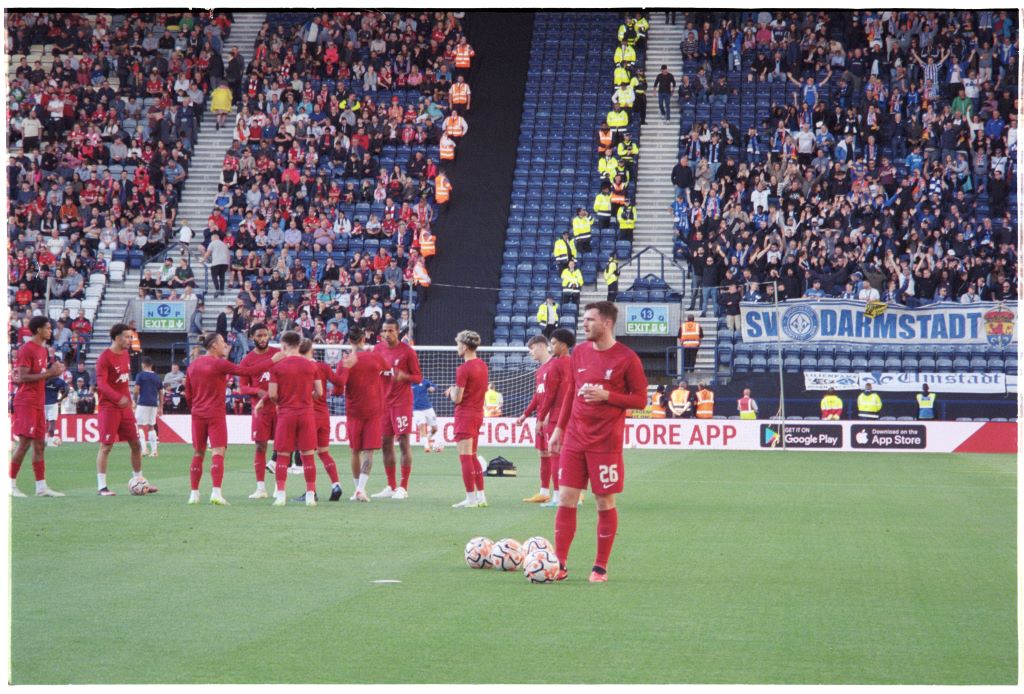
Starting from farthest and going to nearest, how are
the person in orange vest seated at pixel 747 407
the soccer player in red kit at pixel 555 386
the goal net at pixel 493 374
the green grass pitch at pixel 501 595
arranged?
the goal net at pixel 493 374 → the person in orange vest seated at pixel 747 407 → the soccer player in red kit at pixel 555 386 → the green grass pitch at pixel 501 595

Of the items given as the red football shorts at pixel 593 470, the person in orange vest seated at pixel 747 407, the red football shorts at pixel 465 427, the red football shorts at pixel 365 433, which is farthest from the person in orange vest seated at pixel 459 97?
the red football shorts at pixel 593 470

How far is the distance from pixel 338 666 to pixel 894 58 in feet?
128

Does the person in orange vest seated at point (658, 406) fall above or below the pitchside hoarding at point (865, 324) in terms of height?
below

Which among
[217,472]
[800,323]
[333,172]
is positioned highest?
[333,172]

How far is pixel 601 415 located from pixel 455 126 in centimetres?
3379

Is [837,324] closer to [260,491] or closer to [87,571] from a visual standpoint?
[260,491]

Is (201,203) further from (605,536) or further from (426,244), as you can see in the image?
(605,536)

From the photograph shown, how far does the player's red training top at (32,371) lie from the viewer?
16.7m

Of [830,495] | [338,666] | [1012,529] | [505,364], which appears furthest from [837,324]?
[338,666]

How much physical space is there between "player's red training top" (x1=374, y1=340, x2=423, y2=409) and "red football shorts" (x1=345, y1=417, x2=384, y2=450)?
0.55 meters

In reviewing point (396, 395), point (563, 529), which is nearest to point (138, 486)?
point (396, 395)

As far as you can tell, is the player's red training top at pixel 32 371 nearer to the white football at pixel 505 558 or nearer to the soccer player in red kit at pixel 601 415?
the white football at pixel 505 558

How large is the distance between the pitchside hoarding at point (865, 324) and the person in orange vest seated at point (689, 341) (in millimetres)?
1376

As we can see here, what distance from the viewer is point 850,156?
39844 mm
